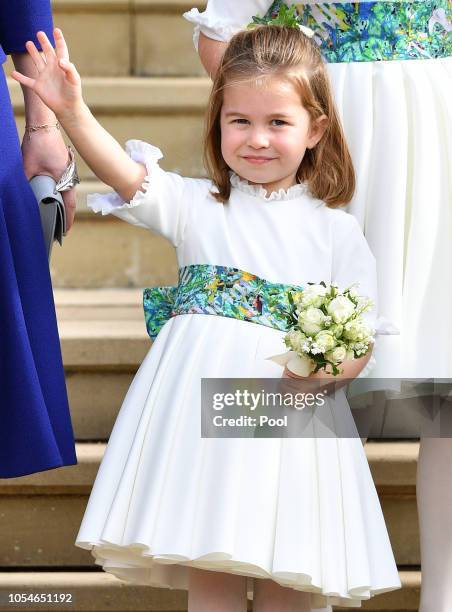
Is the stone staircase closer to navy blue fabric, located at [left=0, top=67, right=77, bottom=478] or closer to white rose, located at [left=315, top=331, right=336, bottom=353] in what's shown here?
navy blue fabric, located at [left=0, top=67, right=77, bottom=478]

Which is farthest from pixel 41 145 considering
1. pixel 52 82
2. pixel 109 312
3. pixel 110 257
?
pixel 110 257

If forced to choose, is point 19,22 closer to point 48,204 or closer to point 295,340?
point 48,204

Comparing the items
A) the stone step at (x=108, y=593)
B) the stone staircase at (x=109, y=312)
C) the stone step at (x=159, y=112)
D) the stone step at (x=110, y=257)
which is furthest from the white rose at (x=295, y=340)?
the stone step at (x=159, y=112)

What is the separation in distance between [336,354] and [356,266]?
0.27 m

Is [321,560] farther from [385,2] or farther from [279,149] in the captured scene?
[385,2]

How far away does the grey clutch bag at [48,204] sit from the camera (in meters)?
2.05

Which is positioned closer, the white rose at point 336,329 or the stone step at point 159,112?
the white rose at point 336,329

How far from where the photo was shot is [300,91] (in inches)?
85.4

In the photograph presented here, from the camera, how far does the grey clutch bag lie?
6.74 feet

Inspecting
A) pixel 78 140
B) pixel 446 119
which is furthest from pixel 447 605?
pixel 78 140

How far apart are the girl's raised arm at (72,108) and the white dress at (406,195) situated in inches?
19.3

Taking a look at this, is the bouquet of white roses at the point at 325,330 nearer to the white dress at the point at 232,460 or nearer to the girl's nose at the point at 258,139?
the white dress at the point at 232,460

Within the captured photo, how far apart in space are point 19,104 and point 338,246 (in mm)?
1795

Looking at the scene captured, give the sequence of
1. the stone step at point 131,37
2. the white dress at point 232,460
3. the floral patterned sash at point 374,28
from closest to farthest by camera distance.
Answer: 1. the white dress at point 232,460
2. the floral patterned sash at point 374,28
3. the stone step at point 131,37
